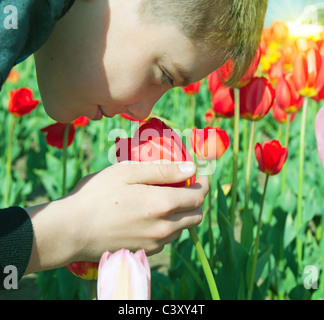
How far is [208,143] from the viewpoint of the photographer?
101 centimetres

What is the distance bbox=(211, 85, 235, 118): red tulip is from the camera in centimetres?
121

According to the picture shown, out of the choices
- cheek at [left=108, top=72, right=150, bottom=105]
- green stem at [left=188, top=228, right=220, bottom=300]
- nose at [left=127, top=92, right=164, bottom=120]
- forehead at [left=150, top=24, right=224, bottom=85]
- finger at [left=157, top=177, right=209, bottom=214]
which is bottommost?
green stem at [left=188, top=228, right=220, bottom=300]

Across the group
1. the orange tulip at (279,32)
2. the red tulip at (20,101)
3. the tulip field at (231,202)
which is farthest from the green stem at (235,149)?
the orange tulip at (279,32)

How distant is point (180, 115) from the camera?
3037 millimetres

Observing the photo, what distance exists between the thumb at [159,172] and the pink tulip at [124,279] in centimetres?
23

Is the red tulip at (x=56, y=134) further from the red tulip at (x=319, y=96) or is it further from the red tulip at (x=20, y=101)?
the red tulip at (x=319, y=96)

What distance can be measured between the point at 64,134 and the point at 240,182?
3.03 ft

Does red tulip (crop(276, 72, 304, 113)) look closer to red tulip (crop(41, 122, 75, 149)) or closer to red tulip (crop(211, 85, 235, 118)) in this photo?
red tulip (crop(211, 85, 235, 118))

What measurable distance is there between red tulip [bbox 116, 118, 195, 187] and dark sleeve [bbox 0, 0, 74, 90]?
0.18 m

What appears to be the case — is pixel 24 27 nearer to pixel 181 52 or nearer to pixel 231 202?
pixel 181 52

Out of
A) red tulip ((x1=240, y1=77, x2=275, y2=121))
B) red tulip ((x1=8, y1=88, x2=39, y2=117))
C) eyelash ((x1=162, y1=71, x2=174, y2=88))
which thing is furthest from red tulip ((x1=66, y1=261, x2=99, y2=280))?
red tulip ((x1=8, y1=88, x2=39, y2=117))

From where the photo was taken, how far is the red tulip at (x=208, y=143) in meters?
1.01

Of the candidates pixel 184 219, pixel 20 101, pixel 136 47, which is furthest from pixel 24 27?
pixel 20 101
